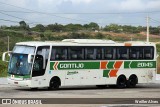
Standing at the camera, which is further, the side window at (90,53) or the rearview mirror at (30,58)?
the side window at (90,53)

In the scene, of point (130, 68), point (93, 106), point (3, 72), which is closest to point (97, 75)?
point (130, 68)

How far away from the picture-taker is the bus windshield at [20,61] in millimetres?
26234

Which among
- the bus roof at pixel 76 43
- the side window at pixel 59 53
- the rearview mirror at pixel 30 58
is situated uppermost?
the bus roof at pixel 76 43

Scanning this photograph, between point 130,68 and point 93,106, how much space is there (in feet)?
43.8

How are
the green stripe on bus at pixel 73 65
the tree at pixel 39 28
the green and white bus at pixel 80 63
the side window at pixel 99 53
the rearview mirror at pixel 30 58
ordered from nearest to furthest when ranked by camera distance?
the rearview mirror at pixel 30 58 → the green and white bus at pixel 80 63 → the green stripe on bus at pixel 73 65 → the side window at pixel 99 53 → the tree at pixel 39 28

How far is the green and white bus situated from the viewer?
86.6 feet

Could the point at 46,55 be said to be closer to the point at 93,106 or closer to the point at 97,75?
the point at 97,75

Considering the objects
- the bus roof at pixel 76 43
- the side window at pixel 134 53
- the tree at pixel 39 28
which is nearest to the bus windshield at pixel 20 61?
the bus roof at pixel 76 43

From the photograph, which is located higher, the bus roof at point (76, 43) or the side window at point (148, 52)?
the bus roof at point (76, 43)

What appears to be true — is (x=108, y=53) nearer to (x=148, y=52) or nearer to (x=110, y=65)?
(x=110, y=65)

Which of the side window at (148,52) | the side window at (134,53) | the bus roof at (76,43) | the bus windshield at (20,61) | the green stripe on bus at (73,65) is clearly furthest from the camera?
the side window at (148,52)

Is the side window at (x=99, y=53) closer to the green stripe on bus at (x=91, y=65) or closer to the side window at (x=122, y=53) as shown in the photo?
the green stripe on bus at (x=91, y=65)

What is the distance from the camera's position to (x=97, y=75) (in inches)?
1147

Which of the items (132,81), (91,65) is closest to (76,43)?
(91,65)
